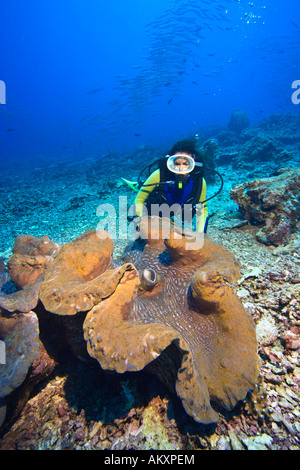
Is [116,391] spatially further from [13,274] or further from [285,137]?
[285,137]

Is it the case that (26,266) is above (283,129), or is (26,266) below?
below

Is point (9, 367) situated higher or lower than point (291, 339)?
higher

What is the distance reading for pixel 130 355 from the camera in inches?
48.8

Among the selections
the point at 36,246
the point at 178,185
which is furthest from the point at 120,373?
the point at 178,185

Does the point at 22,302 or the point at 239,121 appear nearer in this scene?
the point at 22,302

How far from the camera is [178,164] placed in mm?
3520

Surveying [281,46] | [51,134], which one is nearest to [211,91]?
[281,46]

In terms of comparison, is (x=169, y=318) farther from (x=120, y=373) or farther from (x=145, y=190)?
(x=145, y=190)

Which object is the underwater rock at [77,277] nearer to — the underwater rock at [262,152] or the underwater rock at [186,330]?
the underwater rock at [186,330]

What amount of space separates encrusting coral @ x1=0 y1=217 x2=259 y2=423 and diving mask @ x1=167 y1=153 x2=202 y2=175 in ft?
5.19

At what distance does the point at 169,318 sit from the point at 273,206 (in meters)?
3.02

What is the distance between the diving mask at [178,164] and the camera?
11.2 ft

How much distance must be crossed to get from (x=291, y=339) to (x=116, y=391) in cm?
166

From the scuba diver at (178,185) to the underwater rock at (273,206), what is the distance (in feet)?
3.14
